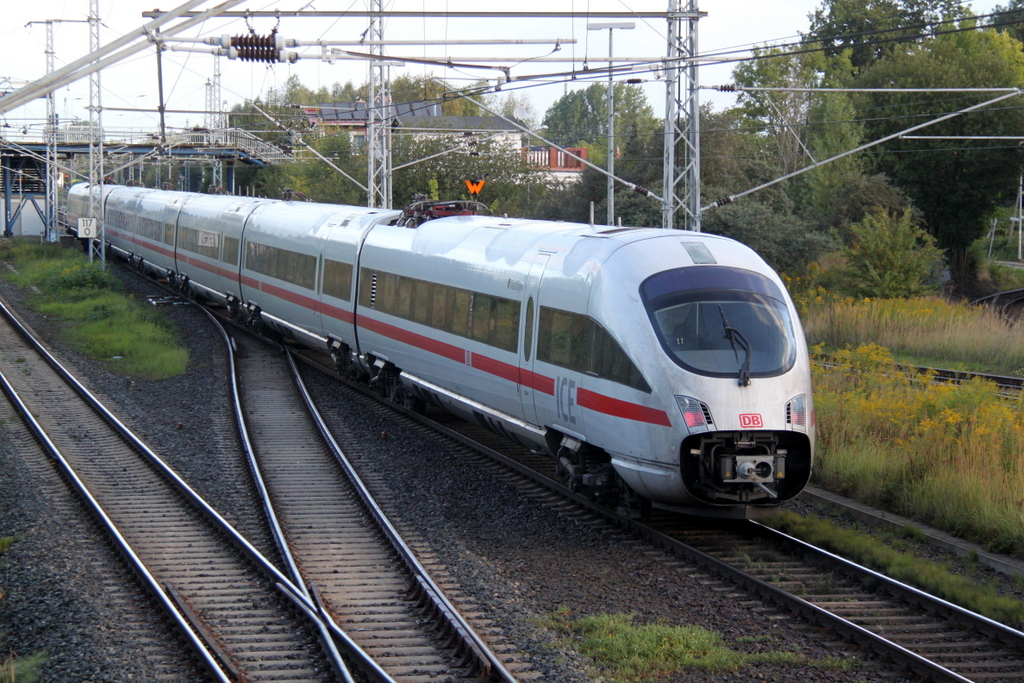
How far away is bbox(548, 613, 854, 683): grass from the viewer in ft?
23.3

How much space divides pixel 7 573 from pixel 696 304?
650cm

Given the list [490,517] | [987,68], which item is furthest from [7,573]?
[987,68]

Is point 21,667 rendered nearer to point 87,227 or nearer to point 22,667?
point 22,667

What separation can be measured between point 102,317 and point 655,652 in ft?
75.8

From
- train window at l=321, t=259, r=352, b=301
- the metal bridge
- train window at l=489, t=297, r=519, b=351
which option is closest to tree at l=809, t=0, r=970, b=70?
the metal bridge

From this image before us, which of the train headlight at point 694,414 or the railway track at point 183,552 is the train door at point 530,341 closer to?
the train headlight at point 694,414

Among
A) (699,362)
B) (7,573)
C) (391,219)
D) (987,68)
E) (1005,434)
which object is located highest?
(987,68)

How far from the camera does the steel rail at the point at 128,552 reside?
23.9 ft

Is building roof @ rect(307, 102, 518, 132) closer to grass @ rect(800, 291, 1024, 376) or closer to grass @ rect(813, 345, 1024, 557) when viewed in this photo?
grass @ rect(800, 291, 1024, 376)

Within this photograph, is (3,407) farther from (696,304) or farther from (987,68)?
(987,68)

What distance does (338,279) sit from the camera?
18.2 metres

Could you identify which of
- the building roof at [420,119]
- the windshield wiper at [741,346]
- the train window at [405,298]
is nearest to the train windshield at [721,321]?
the windshield wiper at [741,346]

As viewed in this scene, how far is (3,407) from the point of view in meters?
17.0

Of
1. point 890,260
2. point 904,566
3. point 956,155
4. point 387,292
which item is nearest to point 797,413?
point 904,566
